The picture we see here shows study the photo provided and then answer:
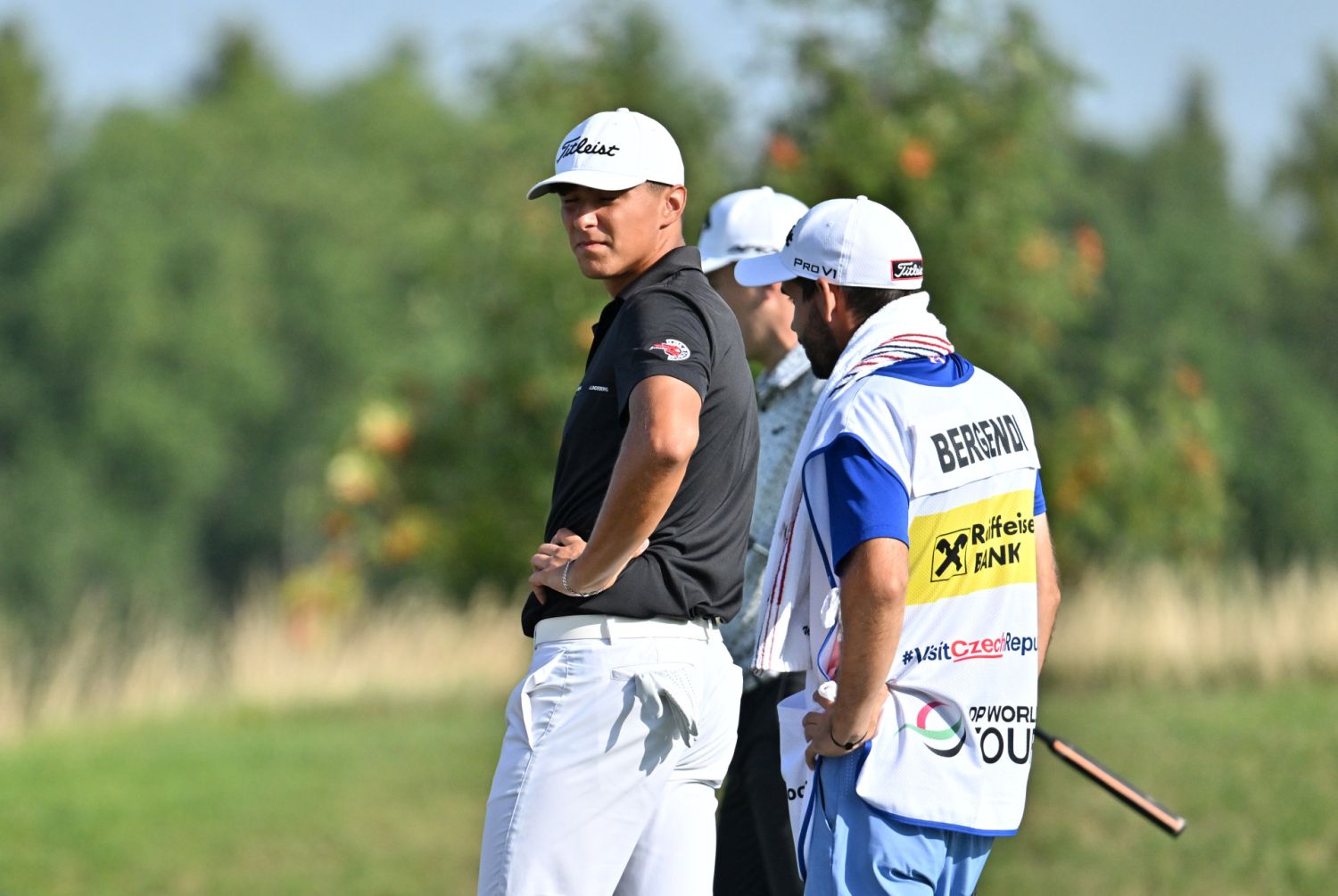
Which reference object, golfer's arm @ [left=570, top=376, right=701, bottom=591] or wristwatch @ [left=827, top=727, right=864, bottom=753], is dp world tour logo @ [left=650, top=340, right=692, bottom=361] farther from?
wristwatch @ [left=827, top=727, right=864, bottom=753]

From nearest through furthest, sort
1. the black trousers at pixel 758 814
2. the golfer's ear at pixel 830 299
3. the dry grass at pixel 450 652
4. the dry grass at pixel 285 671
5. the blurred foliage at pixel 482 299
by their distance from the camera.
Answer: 1. the golfer's ear at pixel 830 299
2. the black trousers at pixel 758 814
3. the blurred foliage at pixel 482 299
4. the dry grass at pixel 450 652
5. the dry grass at pixel 285 671

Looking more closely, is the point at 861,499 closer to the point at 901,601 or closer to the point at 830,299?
the point at 901,601

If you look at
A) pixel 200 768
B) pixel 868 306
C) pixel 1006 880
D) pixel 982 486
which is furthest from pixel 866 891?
pixel 200 768

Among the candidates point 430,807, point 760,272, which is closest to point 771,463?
point 760,272

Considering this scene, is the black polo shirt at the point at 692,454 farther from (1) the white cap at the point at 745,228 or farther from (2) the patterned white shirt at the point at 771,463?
(1) the white cap at the point at 745,228

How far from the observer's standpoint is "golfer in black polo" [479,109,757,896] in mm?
3369

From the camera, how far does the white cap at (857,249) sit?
347 cm

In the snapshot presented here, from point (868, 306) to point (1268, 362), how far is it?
97.2ft

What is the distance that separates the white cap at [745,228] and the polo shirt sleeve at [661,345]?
1284 mm

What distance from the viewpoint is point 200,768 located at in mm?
11930

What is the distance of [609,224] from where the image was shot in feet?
11.8

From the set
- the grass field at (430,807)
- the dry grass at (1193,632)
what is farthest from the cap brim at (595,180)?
the dry grass at (1193,632)

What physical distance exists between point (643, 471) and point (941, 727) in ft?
2.36

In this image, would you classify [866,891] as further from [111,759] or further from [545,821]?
[111,759]
